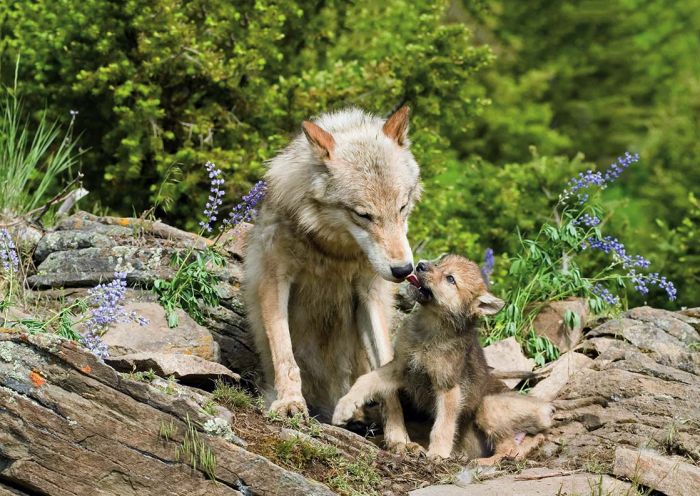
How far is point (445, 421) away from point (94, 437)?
8.02 ft

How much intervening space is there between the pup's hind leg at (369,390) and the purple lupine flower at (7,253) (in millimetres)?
2481

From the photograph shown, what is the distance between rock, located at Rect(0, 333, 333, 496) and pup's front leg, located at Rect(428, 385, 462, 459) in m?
1.38

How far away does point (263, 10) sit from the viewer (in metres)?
12.1

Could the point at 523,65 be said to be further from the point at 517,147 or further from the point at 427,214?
the point at 427,214

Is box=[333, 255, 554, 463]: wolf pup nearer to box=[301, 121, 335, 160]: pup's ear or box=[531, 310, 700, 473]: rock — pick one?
box=[531, 310, 700, 473]: rock

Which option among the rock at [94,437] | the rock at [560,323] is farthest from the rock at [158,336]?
the rock at [560,323]

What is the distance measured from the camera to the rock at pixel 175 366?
652 cm

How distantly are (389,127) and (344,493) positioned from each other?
2745 mm

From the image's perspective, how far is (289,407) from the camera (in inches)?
269

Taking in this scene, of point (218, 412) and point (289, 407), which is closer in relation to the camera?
point (218, 412)

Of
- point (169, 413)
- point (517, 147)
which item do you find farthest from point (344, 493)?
point (517, 147)

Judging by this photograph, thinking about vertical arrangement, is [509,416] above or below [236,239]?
below

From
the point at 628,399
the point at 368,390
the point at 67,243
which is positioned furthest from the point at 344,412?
the point at 67,243

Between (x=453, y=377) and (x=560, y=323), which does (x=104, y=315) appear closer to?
(x=453, y=377)
